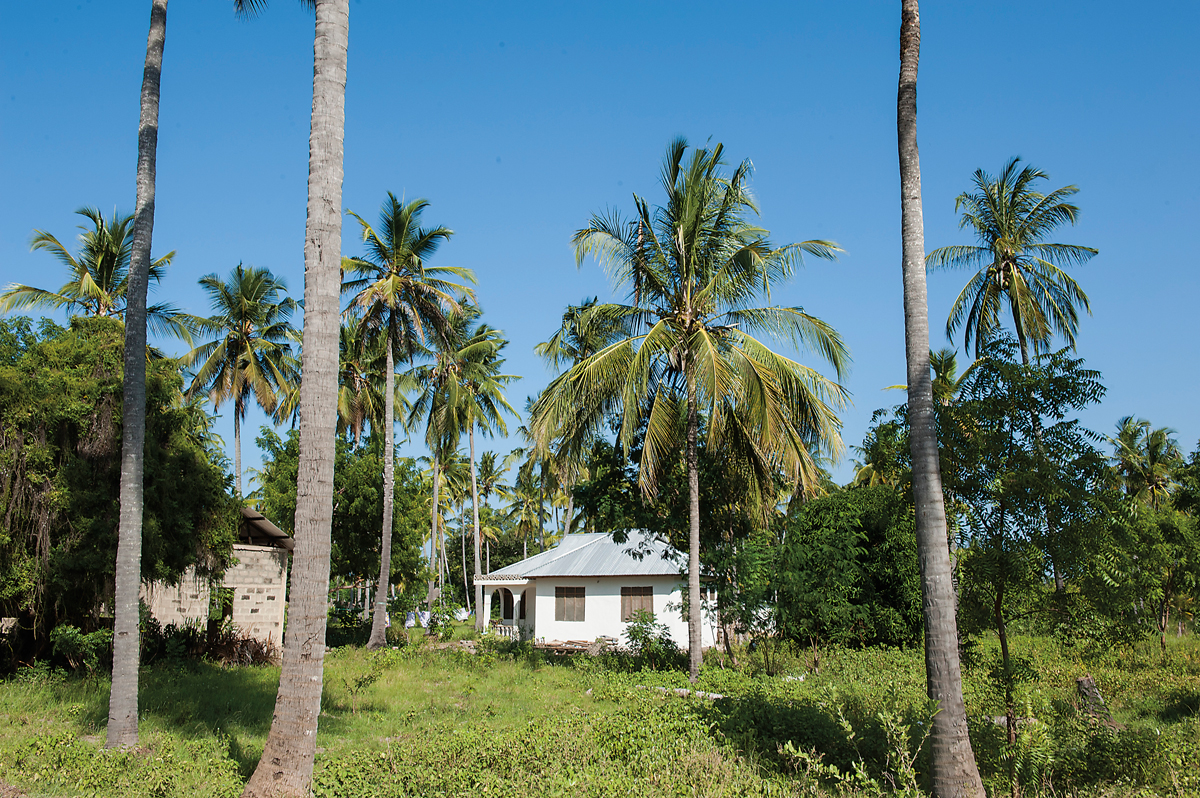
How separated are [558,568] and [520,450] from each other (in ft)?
80.6

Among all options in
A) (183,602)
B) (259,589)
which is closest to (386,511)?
(259,589)

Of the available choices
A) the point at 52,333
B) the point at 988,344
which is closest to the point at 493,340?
the point at 52,333

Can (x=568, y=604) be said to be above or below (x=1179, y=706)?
below

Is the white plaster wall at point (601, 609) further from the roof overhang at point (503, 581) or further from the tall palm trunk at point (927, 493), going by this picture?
the tall palm trunk at point (927, 493)

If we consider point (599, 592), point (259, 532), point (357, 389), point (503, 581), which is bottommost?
point (599, 592)

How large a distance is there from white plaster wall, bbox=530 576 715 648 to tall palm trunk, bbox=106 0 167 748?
19.9m

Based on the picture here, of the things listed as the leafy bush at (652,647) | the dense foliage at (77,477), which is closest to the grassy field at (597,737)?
the dense foliage at (77,477)

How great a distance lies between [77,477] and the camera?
547 inches

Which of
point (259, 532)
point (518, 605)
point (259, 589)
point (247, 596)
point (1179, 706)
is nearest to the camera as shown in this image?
point (1179, 706)

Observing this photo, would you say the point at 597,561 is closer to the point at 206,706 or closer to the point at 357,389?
the point at 357,389

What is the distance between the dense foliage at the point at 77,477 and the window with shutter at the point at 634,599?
15810 mm

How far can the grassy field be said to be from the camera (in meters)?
7.19

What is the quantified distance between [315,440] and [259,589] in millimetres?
16129

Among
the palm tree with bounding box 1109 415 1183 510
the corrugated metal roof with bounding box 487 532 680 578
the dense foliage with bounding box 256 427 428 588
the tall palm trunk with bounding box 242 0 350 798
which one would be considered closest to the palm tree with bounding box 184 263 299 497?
the dense foliage with bounding box 256 427 428 588
